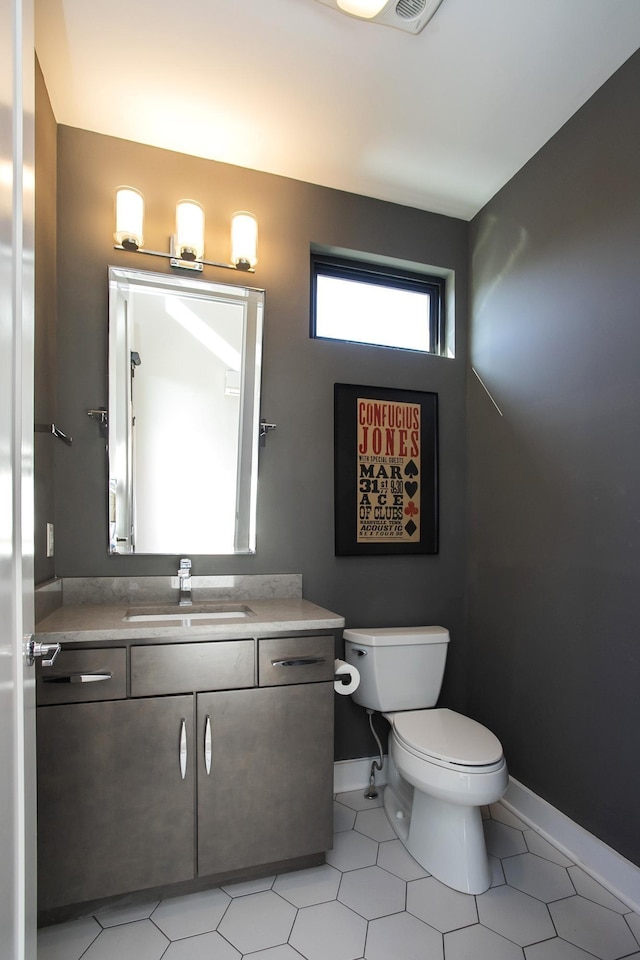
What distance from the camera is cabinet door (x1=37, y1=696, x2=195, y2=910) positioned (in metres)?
1.44

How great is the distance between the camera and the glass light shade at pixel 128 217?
75.9 inches

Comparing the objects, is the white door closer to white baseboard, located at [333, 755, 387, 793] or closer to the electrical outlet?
the electrical outlet

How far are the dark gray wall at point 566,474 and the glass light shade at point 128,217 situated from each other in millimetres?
1538

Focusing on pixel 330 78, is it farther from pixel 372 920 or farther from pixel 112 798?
pixel 372 920

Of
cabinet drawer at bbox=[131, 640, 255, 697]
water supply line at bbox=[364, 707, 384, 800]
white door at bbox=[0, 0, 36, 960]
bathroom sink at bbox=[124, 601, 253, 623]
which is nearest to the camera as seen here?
white door at bbox=[0, 0, 36, 960]

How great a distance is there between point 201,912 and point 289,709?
613 millimetres

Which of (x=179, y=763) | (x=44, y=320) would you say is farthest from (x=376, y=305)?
(x=179, y=763)

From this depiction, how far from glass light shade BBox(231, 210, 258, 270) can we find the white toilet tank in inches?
62.6

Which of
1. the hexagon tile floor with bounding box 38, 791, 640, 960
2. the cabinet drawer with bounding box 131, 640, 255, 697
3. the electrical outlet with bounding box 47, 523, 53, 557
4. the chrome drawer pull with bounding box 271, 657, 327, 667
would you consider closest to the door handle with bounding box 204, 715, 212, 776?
the cabinet drawer with bounding box 131, 640, 255, 697

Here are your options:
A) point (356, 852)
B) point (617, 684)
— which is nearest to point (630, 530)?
point (617, 684)

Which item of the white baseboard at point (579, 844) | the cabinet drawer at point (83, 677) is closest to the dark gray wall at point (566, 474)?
the white baseboard at point (579, 844)

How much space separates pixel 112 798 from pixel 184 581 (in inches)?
A: 29.4

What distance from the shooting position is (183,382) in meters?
2.08

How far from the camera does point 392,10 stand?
1.49 m
